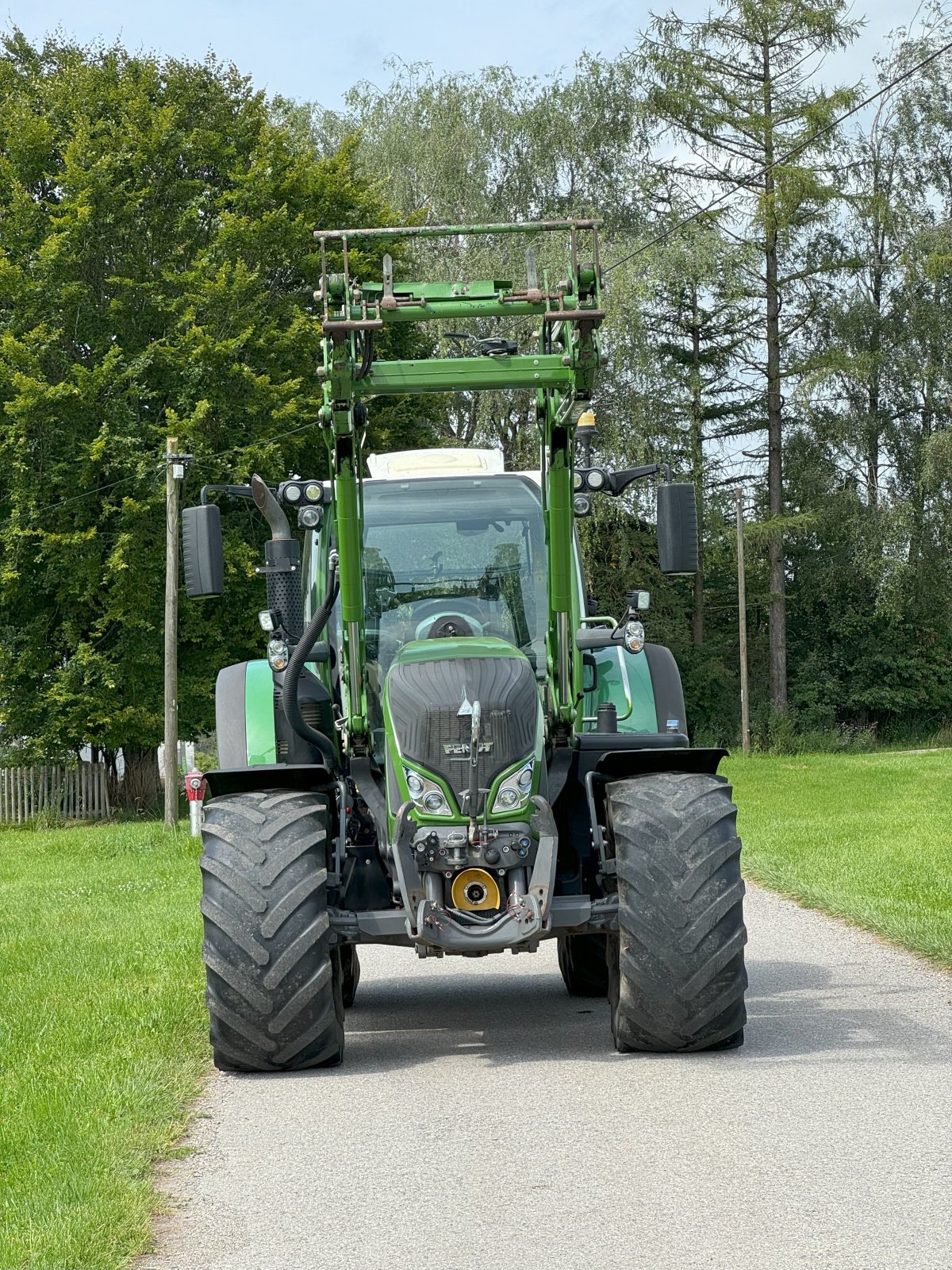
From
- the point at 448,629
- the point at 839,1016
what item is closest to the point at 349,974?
the point at 448,629

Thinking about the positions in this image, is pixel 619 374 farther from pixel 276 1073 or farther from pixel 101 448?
pixel 276 1073

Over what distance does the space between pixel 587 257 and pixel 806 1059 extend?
30.8m

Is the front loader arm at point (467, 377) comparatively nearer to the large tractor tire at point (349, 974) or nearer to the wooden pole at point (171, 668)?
the large tractor tire at point (349, 974)

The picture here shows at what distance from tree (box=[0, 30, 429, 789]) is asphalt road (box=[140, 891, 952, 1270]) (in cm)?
2410

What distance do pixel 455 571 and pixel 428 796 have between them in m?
1.75

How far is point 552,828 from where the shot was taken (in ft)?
23.6

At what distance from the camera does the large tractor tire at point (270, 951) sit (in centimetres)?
695

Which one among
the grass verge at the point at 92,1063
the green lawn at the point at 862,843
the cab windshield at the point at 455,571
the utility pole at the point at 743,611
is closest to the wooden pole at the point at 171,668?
the green lawn at the point at 862,843

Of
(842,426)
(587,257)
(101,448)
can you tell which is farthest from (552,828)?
(842,426)

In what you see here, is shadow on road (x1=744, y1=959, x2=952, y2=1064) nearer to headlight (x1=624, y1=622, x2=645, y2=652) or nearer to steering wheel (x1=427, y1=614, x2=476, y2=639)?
headlight (x1=624, y1=622, x2=645, y2=652)

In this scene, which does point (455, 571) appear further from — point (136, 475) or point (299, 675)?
point (136, 475)

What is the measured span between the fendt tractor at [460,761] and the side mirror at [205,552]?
12 millimetres

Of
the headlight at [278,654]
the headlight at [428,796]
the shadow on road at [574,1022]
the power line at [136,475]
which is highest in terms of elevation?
the power line at [136,475]

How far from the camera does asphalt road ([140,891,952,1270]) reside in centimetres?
469
